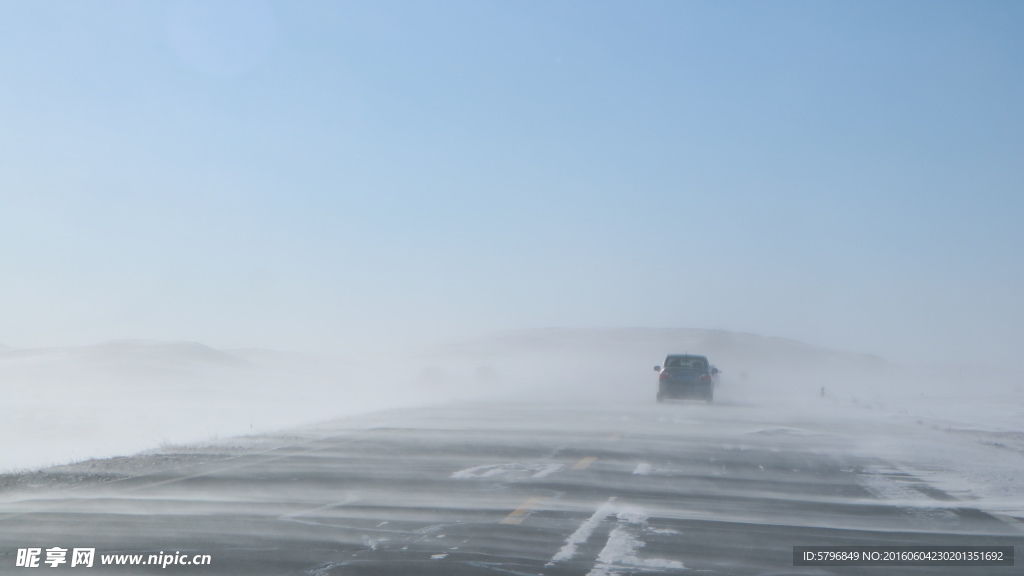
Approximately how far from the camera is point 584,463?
13641mm

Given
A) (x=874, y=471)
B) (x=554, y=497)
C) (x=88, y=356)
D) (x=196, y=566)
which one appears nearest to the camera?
(x=196, y=566)

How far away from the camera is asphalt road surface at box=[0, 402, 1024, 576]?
7.05 m

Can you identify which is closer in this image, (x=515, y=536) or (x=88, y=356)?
(x=515, y=536)

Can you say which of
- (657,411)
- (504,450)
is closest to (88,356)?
(657,411)

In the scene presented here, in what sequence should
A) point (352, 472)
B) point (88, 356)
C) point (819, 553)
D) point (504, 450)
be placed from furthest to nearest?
1. point (88, 356)
2. point (504, 450)
3. point (352, 472)
4. point (819, 553)

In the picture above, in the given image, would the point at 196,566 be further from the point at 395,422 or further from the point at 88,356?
the point at 88,356

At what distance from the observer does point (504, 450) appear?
1538 centimetres

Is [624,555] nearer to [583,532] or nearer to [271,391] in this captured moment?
[583,532]

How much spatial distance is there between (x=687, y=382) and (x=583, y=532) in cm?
2426

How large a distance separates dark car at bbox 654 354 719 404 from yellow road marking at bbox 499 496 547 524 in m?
21.8

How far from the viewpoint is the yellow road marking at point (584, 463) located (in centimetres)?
1312

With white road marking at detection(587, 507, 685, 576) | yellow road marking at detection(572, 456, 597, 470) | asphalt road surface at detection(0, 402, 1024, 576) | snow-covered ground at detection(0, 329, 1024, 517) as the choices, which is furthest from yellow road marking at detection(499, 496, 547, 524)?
yellow road marking at detection(572, 456, 597, 470)

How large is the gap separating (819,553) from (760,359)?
149 meters

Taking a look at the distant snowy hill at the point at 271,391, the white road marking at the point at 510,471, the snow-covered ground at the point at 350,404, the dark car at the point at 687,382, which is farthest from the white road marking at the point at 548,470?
the dark car at the point at 687,382
